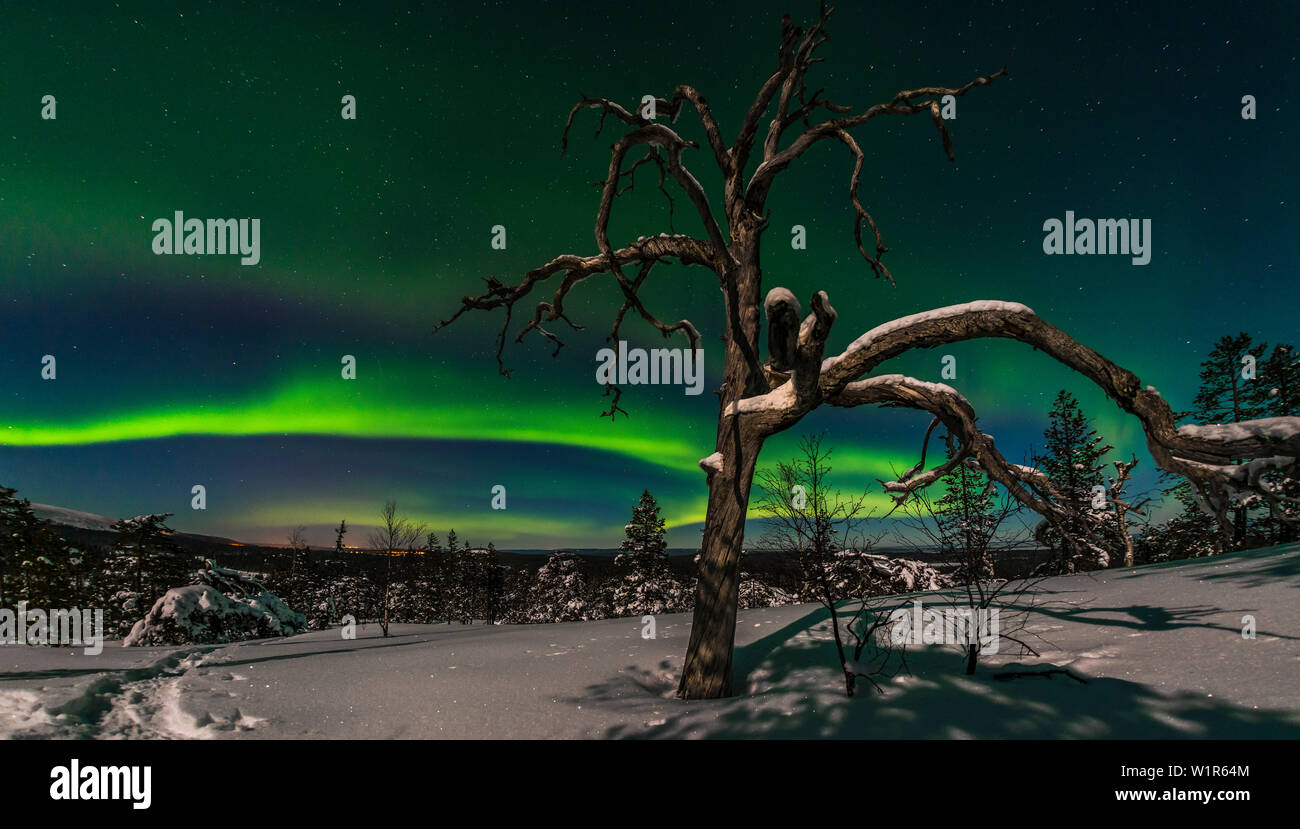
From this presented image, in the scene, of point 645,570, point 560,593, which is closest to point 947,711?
point 645,570

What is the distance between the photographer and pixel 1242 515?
21.0 metres

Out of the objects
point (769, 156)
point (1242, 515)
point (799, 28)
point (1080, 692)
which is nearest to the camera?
point (1080, 692)

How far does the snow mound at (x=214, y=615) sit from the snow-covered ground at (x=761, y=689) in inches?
439

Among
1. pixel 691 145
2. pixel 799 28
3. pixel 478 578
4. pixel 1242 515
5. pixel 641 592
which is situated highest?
pixel 799 28

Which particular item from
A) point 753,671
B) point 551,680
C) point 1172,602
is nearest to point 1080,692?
point 753,671

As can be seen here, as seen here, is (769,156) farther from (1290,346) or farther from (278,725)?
(1290,346)

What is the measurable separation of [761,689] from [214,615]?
70.6 ft

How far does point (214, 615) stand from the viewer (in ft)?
59.6

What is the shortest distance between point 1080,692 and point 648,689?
4132 mm

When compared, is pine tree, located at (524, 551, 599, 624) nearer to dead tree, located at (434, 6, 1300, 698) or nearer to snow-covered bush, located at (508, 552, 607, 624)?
snow-covered bush, located at (508, 552, 607, 624)

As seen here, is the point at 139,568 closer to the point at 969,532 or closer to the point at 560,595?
the point at 560,595

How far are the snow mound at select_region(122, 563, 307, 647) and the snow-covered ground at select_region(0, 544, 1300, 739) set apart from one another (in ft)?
36.6

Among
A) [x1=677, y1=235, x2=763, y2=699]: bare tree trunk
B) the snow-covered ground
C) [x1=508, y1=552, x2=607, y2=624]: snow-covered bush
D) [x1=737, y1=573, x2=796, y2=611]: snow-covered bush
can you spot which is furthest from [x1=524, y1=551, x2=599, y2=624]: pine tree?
[x1=677, y1=235, x2=763, y2=699]: bare tree trunk

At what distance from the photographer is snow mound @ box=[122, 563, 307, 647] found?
1648cm
